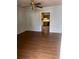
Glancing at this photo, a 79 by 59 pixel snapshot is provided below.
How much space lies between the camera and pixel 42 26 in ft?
35.9

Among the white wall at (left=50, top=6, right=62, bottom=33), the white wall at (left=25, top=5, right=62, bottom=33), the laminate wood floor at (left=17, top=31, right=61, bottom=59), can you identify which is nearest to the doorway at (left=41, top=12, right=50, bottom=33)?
the white wall at (left=25, top=5, right=62, bottom=33)

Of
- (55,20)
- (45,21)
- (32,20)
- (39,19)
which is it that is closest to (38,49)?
(55,20)

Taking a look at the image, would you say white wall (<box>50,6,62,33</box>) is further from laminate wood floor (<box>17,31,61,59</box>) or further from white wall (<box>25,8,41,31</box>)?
laminate wood floor (<box>17,31,61,59</box>)

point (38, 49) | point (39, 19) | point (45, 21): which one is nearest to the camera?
point (38, 49)

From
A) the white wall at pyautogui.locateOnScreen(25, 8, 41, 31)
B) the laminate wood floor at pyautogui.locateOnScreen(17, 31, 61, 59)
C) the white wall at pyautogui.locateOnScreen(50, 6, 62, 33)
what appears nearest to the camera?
the laminate wood floor at pyautogui.locateOnScreen(17, 31, 61, 59)

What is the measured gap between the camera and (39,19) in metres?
10.7

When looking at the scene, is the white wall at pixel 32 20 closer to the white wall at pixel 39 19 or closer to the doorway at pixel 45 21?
the white wall at pixel 39 19

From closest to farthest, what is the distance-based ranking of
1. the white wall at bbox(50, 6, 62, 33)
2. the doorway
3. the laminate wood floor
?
the laminate wood floor → the white wall at bbox(50, 6, 62, 33) → the doorway

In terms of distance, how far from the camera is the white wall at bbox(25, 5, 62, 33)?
9.93 metres

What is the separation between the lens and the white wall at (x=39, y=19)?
32.6 ft

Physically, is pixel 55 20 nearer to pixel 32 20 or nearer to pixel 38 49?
pixel 32 20

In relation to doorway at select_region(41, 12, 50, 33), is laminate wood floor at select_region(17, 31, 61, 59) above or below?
below
